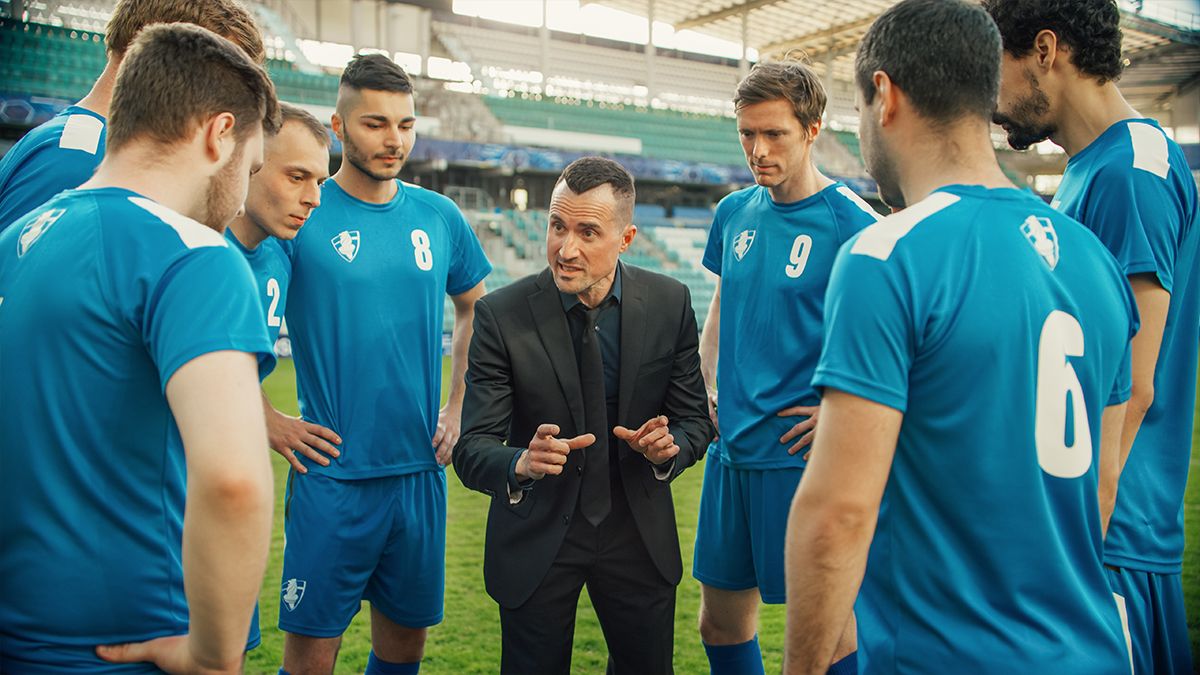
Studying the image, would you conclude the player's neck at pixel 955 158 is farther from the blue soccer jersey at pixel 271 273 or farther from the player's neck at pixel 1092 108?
the blue soccer jersey at pixel 271 273

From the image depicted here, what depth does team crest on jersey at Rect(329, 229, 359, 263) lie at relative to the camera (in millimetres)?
3312

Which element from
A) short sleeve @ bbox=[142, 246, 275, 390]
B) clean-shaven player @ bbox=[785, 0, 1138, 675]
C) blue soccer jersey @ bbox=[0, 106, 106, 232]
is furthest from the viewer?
blue soccer jersey @ bbox=[0, 106, 106, 232]

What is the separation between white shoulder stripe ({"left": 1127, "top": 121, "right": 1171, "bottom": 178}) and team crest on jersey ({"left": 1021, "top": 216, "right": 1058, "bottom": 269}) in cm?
74

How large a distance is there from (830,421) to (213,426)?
1.05m

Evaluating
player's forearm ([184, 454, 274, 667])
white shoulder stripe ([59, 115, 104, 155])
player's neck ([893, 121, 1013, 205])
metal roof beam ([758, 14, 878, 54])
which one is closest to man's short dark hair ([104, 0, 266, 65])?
white shoulder stripe ([59, 115, 104, 155])

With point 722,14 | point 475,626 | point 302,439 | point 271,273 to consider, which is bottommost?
point 475,626

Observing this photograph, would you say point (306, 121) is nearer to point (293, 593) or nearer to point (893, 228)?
point (293, 593)

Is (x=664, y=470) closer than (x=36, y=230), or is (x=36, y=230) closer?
(x=36, y=230)

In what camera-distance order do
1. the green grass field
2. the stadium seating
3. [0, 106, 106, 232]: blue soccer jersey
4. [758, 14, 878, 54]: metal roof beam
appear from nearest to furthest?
[0, 106, 106, 232]: blue soccer jersey → the green grass field → the stadium seating → [758, 14, 878, 54]: metal roof beam

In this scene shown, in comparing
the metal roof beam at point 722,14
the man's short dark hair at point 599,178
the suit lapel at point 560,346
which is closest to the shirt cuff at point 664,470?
the suit lapel at point 560,346

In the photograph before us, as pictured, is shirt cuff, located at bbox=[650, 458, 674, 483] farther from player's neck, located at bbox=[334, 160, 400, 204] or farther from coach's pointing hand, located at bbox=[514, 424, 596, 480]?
player's neck, located at bbox=[334, 160, 400, 204]

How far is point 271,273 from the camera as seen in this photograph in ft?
10.4

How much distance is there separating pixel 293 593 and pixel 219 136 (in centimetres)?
206

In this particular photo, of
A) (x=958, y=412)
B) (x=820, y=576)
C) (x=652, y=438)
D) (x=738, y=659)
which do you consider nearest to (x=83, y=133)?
(x=652, y=438)
